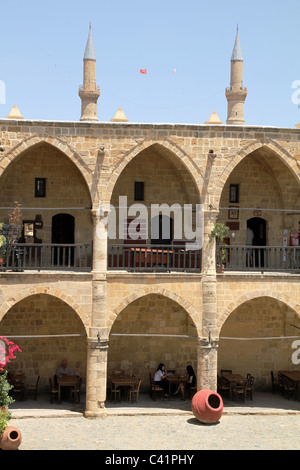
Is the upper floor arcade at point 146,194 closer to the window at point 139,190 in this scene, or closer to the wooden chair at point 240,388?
the window at point 139,190

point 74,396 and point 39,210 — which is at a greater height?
point 39,210

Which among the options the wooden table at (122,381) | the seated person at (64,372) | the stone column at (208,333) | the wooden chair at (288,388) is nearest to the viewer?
the stone column at (208,333)

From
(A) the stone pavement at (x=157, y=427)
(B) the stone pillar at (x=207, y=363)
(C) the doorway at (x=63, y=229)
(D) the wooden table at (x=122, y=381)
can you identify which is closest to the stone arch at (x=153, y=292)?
(B) the stone pillar at (x=207, y=363)

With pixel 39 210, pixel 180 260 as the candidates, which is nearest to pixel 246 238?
pixel 180 260

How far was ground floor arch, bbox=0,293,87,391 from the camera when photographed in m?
20.0

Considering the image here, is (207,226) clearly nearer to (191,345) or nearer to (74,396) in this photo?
(191,345)

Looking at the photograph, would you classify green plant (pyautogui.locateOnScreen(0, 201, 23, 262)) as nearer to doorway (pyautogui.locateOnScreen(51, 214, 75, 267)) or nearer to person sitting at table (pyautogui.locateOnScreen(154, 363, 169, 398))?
doorway (pyautogui.locateOnScreen(51, 214, 75, 267))

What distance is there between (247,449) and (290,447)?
1087 mm

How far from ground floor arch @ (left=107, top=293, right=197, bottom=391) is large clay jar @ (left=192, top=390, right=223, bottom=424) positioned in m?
3.29

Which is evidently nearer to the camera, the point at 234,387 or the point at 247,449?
the point at 247,449

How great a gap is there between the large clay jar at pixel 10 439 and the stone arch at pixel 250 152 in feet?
27.4

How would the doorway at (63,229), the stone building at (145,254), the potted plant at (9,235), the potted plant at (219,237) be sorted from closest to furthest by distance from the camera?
the potted plant at (9,235)
the stone building at (145,254)
the potted plant at (219,237)
the doorway at (63,229)

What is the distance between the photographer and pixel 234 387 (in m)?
19.7

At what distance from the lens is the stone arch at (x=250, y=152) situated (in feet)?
60.6
